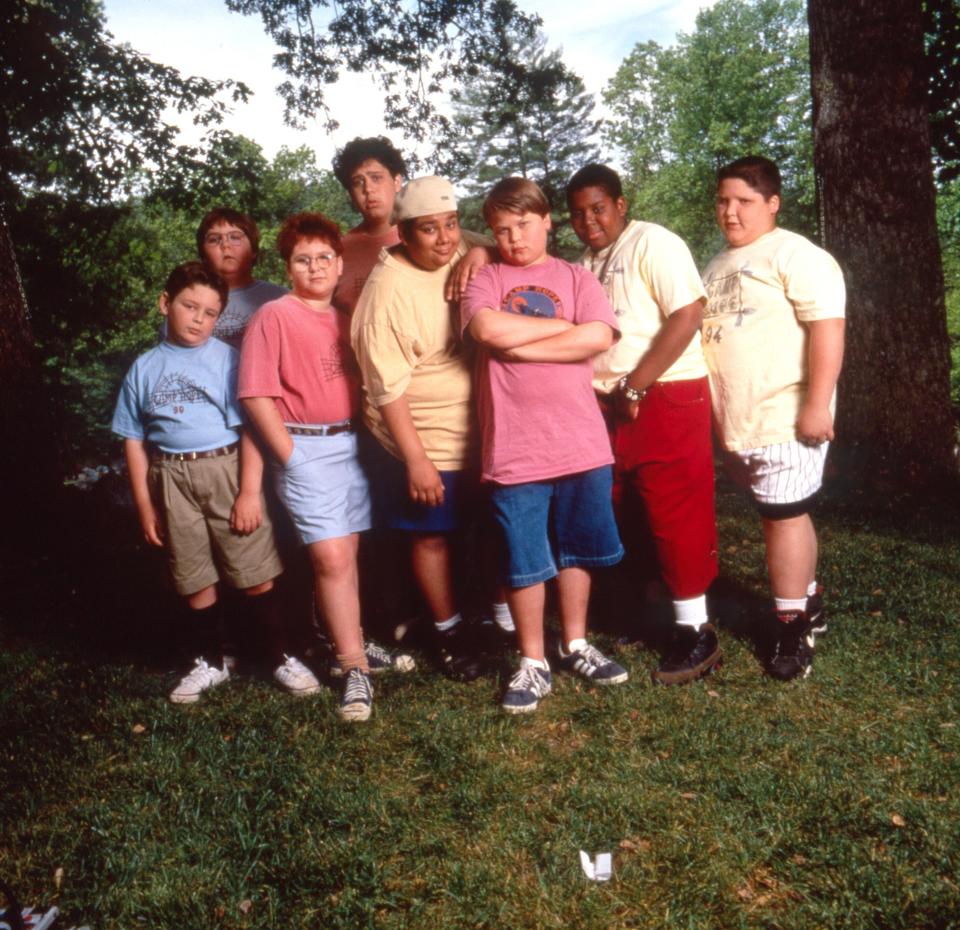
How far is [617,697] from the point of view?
141 inches

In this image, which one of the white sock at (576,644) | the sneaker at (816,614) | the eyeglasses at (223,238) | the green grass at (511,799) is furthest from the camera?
the eyeglasses at (223,238)

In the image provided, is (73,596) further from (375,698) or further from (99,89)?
(99,89)

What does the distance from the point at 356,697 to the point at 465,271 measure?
183cm

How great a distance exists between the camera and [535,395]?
3.36 meters

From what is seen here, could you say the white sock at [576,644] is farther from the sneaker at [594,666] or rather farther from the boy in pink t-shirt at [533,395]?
the boy in pink t-shirt at [533,395]

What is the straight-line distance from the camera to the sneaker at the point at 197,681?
3903 mm

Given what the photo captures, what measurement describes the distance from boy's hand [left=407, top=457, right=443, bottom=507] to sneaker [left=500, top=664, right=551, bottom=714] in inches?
32.4

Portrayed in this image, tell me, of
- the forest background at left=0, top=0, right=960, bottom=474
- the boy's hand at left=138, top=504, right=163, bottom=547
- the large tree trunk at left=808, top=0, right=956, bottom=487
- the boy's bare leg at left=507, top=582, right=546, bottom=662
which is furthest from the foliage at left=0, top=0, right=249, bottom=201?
the boy's bare leg at left=507, top=582, right=546, bottom=662

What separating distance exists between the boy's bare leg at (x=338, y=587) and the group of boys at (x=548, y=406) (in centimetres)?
1

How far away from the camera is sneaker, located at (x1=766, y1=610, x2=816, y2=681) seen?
3631mm

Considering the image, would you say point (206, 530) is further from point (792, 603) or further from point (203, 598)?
point (792, 603)

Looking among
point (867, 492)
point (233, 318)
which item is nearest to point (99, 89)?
point (233, 318)

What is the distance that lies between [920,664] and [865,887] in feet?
5.15

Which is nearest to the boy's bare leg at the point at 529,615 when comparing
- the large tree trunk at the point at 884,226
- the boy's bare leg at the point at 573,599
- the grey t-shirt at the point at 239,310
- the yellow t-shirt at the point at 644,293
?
the boy's bare leg at the point at 573,599
